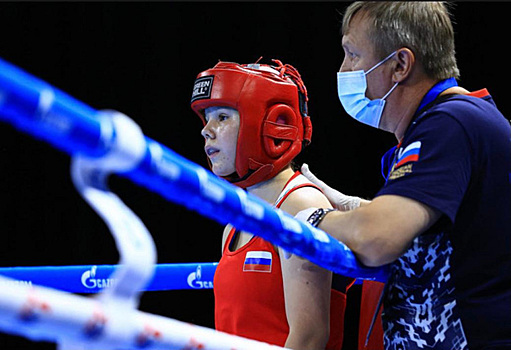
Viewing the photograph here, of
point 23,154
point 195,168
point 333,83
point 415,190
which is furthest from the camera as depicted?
point 333,83

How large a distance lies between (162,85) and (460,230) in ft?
8.59

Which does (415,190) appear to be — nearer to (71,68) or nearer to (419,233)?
(419,233)

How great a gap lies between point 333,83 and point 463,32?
33.1 inches

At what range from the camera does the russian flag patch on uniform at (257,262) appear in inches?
58.0

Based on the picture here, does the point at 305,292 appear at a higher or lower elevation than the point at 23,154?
lower

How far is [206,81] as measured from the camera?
169 cm

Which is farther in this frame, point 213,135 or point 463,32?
point 463,32

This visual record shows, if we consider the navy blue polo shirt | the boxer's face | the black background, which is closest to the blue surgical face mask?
the navy blue polo shirt

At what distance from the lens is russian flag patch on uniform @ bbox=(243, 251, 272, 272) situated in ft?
4.83

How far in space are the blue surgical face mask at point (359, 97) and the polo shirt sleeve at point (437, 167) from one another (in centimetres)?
27

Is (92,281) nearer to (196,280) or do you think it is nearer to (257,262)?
(196,280)

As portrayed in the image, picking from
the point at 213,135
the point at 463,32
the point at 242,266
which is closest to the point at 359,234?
the point at 242,266

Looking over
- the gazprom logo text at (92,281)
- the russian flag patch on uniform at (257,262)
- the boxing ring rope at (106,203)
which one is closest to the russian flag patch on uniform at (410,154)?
the boxing ring rope at (106,203)

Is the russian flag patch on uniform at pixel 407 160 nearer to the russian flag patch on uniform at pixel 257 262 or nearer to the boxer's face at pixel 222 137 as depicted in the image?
the russian flag patch on uniform at pixel 257 262
